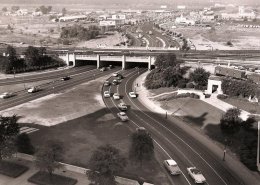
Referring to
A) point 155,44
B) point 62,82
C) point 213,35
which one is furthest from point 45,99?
point 213,35

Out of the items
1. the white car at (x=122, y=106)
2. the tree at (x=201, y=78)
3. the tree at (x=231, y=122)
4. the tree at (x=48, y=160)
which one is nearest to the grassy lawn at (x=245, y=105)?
the tree at (x=201, y=78)

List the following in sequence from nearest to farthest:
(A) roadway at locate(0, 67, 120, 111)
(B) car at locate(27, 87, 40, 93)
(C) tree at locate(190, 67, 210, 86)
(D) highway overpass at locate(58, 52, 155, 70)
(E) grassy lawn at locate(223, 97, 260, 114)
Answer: (E) grassy lawn at locate(223, 97, 260, 114), (A) roadway at locate(0, 67, 120, 111), (C) tree at locate(190, 67, 210, 86), (B) car at locate(27, 87, 40, 93), (D) highway overpass at locate(58, 52, 155, 70)

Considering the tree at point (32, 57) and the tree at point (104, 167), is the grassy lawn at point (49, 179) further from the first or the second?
the tree at point (32, 57)

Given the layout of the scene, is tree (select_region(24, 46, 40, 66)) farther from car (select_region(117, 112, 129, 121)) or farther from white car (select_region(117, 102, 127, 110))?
car (select_region(117, 112, 129, 121))

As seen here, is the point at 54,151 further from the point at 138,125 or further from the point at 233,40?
the point at 233,40

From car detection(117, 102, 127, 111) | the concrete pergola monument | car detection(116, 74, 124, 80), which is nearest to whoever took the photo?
car detection(117, 102, 127, 111)

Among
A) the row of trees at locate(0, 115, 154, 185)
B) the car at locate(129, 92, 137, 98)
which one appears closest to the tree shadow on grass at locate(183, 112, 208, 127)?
the car at locate(129, 92, 137, 98)

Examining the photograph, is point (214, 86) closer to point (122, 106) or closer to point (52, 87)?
point (122, 106)
